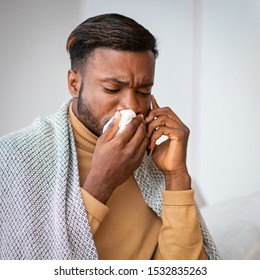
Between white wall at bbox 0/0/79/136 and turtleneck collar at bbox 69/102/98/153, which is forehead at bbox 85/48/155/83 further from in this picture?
white wall at bbox 0/0/79/136

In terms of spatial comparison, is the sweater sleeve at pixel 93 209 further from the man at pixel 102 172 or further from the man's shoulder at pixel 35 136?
the man's shoulder at pixel 35 136

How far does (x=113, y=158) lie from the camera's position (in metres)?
0.93

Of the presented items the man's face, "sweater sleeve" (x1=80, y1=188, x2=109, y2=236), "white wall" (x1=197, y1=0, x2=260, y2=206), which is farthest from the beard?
"white wall" (x1=197, y1=0, x2=260, y2=206)

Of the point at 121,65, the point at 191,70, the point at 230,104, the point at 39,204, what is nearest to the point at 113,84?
the point at 121,65

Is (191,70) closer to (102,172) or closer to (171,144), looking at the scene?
(171,144)

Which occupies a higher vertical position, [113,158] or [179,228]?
[113,158]

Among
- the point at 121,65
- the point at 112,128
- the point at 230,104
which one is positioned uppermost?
the point at 121,65

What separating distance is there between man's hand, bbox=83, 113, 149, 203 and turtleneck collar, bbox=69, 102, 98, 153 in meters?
0.07

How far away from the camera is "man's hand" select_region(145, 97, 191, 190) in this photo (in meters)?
1.02

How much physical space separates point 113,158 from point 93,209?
94 mm

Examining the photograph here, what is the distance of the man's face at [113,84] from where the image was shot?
3.12 feet

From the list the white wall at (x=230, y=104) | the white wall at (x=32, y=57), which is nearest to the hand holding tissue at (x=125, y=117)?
the white wall at (x=32, y=57)

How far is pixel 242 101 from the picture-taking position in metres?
1.42
